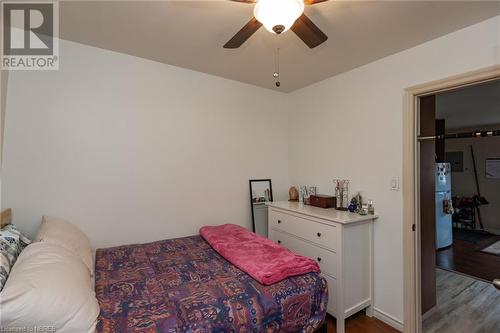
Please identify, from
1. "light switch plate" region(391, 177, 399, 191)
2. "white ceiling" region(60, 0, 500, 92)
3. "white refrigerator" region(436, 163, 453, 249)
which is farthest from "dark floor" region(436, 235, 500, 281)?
"white ceiling" region(60, 0, 500, 92)

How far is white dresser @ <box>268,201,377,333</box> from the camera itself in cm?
212

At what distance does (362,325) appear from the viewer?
2256 mm

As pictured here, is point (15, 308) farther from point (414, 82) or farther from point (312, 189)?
point (414, 82)

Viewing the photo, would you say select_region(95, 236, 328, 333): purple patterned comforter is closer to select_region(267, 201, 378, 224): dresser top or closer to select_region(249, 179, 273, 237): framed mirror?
select_region(267, 201, 378, 224): dresser top

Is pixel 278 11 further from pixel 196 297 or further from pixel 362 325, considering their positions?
pixel 362 325

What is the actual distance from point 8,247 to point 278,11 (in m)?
2.01

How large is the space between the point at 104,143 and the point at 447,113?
5.26 metres

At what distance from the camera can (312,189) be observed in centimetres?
306

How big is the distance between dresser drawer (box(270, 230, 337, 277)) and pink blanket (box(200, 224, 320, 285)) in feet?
1.37

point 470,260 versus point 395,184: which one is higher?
point 395,184

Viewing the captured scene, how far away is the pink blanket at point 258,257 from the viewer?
1670 mm

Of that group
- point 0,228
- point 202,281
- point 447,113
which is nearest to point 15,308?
point 202,281

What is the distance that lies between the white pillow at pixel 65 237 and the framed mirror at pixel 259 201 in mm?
1839

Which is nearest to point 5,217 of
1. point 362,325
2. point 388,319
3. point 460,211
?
point 362,325
